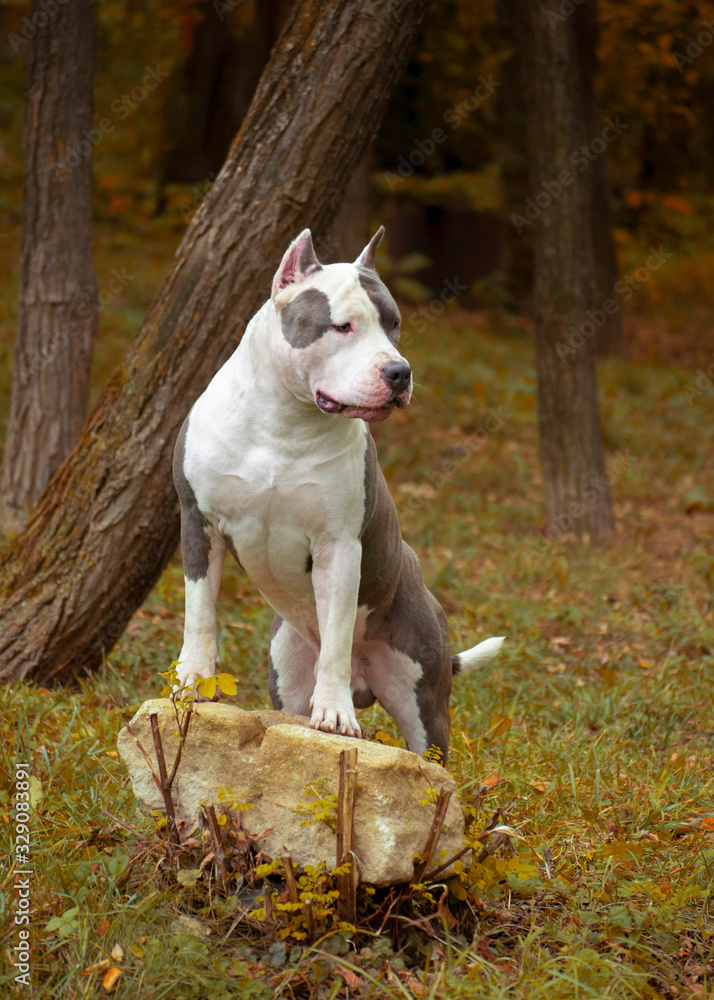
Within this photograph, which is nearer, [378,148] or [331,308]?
[331,308]

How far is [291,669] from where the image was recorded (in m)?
3.43

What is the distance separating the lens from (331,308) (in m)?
2.73

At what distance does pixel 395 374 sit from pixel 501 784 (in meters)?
1.86

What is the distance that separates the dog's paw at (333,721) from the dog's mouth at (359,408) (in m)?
0.87

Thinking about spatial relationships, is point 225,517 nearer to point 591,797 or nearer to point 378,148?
point 591,797

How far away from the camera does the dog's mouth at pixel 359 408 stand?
267cm

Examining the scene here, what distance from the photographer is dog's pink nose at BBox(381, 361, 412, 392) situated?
2.63m

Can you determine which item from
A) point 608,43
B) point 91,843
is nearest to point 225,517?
point 91,843

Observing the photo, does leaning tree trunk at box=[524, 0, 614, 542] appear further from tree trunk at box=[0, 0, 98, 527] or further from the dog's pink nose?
the dog's pink nose

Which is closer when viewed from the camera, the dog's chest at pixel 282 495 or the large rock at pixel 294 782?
the large rock at pixel 294 782

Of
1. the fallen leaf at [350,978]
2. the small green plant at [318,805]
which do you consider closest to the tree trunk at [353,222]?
the small green plant at [318,805]

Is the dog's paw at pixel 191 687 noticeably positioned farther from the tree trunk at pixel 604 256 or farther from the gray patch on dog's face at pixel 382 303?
the tree trunk at pixel 604 256

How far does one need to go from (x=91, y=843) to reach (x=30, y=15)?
16.2 ft

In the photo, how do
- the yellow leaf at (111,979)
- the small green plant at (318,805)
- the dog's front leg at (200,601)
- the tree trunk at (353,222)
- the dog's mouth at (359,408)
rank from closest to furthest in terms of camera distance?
the yellow leaf at (111,979) → the small green plant at (318,805) → the dog's mouth at (359,408) → the dog's front leg at (200,601) → the tree trunk at (353,222)
